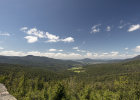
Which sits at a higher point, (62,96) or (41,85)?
(62,96)

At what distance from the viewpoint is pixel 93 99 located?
47438mm

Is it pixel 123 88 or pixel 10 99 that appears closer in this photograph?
pixel 10 99

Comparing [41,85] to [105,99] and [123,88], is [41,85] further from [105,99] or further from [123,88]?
[123,88]

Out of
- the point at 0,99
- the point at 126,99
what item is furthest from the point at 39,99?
the point at 126,99

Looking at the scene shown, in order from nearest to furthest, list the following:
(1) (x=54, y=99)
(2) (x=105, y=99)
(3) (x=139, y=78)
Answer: (1) (x=54, y=99) → (2) (x=105, y=99) → (3) (x=139, y=78)

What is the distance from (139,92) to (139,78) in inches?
3958

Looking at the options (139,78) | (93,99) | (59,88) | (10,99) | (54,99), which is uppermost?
(10,99)

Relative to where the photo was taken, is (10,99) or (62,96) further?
(62,96)

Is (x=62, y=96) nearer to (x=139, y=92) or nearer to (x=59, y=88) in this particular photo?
(x=59, y=88)

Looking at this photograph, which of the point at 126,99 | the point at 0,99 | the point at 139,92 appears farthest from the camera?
the point at 139,92

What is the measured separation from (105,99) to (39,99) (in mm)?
36484

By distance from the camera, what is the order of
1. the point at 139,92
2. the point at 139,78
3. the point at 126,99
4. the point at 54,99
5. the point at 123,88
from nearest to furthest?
the point at 54,99 → the point at 126,99 → the point at 139,92 → the point at 123,88 → the point at 139,78

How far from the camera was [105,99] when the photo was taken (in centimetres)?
4588

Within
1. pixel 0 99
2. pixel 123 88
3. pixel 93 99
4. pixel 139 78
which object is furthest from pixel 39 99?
pixel 139 78
